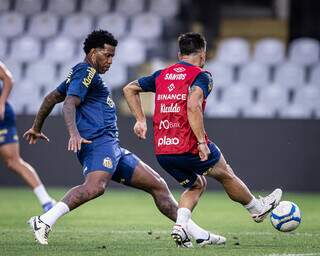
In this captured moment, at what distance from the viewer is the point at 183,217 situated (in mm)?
8859

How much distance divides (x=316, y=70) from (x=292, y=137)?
116 inches

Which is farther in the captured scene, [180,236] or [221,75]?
[221,75]

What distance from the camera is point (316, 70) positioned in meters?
19.8

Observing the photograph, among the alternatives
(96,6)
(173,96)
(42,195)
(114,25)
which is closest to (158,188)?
(173,96)

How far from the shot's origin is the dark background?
17188 mm

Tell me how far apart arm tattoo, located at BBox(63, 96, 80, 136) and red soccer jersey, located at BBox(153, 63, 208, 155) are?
0.74m

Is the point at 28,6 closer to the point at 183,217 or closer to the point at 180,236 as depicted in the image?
the point at 183,217

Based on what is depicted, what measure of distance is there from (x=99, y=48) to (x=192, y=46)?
924 millimetres

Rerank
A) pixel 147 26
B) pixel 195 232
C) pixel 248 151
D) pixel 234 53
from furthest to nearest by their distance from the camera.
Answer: pixel 147 26, pixel 234 53, pixel 248 151, pixel 195 232

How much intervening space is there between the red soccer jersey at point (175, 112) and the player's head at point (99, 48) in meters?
0.63

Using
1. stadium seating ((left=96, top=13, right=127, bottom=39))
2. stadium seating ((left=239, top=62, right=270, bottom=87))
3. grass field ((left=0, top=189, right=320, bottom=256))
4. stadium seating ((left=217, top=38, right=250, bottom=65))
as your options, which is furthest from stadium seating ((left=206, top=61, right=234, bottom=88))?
grass field ((left=0, top=189, right=320, bottom=256))

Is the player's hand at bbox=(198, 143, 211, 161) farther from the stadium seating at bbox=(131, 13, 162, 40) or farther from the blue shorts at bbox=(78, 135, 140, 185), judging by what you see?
the stadium seating at bbox=(131, 13, 162, 40)

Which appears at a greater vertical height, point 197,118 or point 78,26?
point 197,118

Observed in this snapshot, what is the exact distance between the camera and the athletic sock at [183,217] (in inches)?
347
